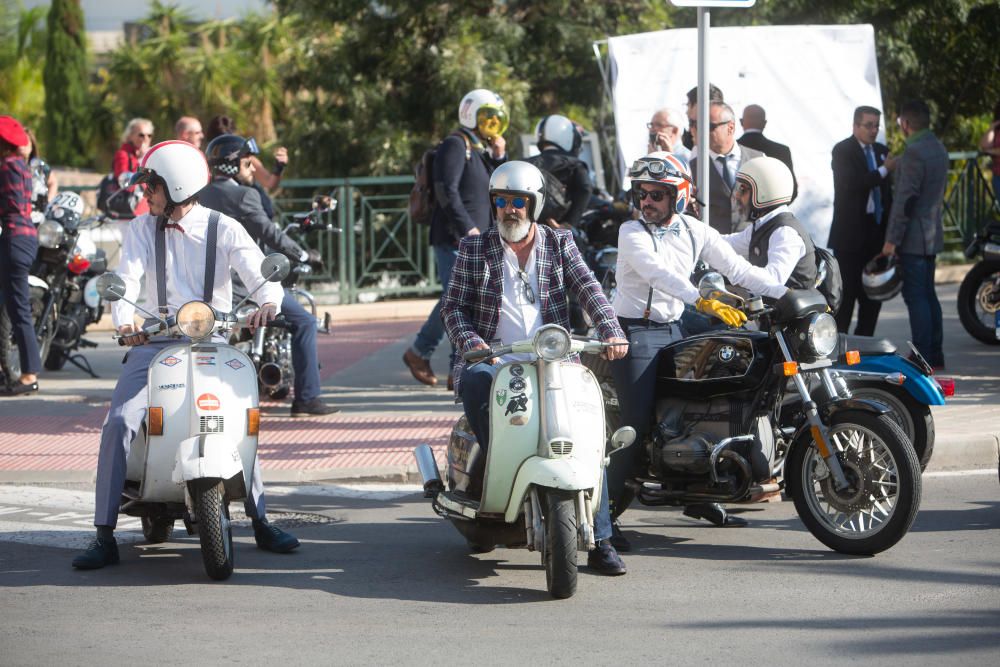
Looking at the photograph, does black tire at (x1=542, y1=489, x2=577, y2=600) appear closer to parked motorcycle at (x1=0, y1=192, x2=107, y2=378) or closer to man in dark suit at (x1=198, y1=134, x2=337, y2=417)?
man in dark suit at (x1=198, y1=134, x2=337, y2=417)

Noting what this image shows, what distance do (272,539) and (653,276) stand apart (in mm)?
2094

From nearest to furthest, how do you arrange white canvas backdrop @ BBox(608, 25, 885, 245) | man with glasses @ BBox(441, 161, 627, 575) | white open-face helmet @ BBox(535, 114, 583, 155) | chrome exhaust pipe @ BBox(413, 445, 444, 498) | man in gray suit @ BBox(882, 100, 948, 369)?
man with glasses @ BBox(441, 161, 627, 575) → chrome exhaust pipe @ BBox(413, 445, 444, 498) → man in gray suit @ BBox(882, 100, 948, 369) → white open-face helmet @ BBox(535, 114, 583, 155) → white canvas backdrop @ BBox(608, 25, 885, 245)

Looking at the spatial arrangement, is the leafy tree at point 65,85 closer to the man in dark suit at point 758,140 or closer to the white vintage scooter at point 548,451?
the man in dark suit at point 758,140

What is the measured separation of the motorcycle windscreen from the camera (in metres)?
6.41

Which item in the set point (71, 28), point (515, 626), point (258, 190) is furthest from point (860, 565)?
point (71, 28)

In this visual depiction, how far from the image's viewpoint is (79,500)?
823 cm

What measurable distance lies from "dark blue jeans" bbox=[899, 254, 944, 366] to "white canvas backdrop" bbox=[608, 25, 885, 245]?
1.90 meters

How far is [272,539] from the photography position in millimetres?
6984

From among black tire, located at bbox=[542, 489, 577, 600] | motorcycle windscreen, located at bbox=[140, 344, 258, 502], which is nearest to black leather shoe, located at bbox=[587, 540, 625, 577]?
black tire, located at bbox=[542, 489, 577, 600]

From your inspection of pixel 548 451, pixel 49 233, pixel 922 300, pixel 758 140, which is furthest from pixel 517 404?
pixel 49 233

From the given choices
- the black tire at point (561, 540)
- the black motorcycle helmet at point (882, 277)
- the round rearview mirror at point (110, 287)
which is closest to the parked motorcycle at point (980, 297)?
the black motorcycle helmet at point (882, 277)

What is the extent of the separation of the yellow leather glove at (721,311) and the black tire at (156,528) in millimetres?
Answer: 2611

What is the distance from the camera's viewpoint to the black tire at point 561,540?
592 cm

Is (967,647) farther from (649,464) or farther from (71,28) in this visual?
(71,28)
